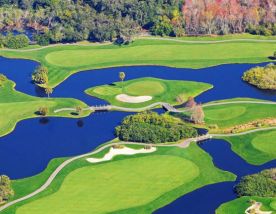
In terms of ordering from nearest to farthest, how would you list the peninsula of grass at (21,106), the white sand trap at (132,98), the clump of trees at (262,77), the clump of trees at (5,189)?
the clump of trees at (5,189) < the peninsula of grass at (21,106) < the white sand trap at (132,98) < the clump of trees at (262,77)

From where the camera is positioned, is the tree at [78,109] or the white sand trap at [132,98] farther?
the white sand trap at [132,98]

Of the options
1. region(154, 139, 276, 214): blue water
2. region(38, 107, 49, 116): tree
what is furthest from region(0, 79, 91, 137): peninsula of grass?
region(154, 139, 276, 214): blue water

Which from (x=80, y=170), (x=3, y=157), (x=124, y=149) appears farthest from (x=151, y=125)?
(x=3, y=157)

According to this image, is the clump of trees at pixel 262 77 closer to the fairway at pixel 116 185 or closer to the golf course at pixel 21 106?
the golf course at pixel 21 106

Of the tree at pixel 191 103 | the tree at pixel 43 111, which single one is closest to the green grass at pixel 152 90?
the tree at pixel 191 103

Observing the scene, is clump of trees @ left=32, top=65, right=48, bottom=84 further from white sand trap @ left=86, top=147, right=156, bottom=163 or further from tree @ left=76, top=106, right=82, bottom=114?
white sand trap @ left=86, top=147, right=156, bottom=163

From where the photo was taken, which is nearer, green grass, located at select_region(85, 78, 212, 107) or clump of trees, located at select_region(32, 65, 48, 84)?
green grass, located at select_region(85, 78, 212, 107)

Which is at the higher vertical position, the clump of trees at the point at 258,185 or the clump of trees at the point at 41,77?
the clump of trees at the point at 41,77

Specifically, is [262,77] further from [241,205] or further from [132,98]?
[241,205]
